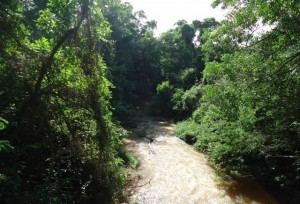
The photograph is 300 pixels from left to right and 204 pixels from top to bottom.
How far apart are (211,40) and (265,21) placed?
2.52 metres

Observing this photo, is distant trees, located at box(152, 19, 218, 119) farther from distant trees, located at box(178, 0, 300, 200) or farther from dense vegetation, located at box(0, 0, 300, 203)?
dense vegetation, located at box(0, 0, 300, 203)

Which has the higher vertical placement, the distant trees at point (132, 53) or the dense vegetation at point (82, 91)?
the distant trees at point (132, 53)

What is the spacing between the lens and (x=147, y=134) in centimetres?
2247

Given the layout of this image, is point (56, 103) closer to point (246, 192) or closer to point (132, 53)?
point (246, 192)

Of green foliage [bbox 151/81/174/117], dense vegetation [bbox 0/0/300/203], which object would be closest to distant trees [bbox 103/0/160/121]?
green foliage [bbox 151/81/174/117]

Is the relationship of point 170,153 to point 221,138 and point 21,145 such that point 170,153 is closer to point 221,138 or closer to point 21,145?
point 221,138

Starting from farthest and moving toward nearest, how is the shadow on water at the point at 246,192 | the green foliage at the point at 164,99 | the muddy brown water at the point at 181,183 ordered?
the green foliage at the point at 164,99, the shadow on water at the point at 246,192, the muddy brown water at the point at 181,183

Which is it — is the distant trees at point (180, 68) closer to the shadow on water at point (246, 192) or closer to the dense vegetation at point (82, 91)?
the shadow on water at point (246, 192)

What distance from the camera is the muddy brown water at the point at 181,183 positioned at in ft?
35.4

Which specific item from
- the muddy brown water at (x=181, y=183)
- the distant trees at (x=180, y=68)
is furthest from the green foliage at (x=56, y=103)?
the distant trees at (x=180, y=68)

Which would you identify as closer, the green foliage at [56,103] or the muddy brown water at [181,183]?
the green foliage at [56,103]

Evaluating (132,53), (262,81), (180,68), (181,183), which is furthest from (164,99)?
(262,81)

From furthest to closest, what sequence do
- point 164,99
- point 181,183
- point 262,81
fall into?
point 164,99 < point 181,183 < point 262,81

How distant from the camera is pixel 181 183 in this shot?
12.2m
